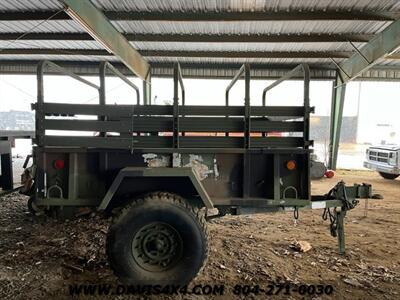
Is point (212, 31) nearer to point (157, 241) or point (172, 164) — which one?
point (172, 164)

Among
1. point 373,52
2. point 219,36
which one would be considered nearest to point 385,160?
point 373,52

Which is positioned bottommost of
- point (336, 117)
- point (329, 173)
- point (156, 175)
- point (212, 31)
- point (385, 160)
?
point (329, 173)

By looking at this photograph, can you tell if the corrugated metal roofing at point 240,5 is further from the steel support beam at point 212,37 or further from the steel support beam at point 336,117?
the steel support beam at point 336,117

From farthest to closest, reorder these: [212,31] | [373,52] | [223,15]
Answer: [212,31] < [373,52] < [223,15]

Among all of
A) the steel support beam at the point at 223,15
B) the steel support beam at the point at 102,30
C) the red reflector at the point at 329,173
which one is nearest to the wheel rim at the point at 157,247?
the steel support beam at the point at 102,30

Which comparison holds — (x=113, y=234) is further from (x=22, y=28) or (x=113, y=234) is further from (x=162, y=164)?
(x=22, y=28)

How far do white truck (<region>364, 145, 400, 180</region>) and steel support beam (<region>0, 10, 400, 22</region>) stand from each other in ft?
13.3

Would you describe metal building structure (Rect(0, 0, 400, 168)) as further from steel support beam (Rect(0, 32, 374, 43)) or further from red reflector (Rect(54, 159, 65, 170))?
red reflector (Rect(54, 159, 65, 170))

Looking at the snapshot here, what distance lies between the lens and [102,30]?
25.0 feet

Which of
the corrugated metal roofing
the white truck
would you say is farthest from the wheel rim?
the white truck

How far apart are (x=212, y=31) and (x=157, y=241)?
7.72 m

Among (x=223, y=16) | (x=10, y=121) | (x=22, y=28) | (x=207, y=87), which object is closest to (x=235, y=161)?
(x=223, y=16)

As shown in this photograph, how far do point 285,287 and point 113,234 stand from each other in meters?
1.72

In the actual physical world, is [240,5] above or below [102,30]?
above
